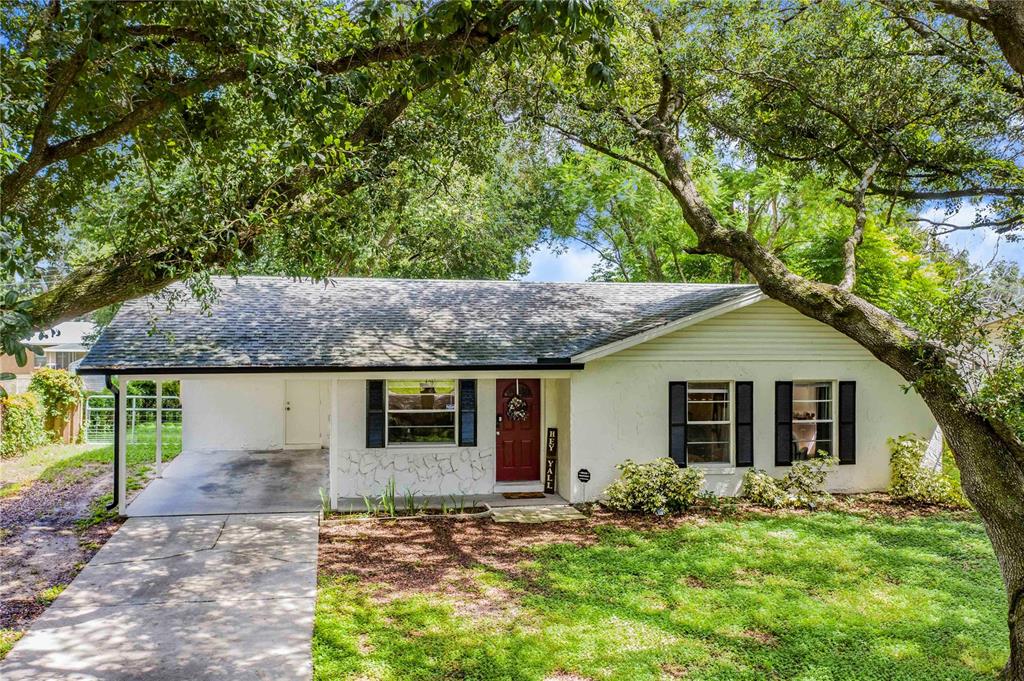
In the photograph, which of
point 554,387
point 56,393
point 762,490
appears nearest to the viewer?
point 762,490

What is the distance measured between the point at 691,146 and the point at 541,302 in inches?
199

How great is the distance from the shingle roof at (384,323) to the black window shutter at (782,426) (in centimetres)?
202

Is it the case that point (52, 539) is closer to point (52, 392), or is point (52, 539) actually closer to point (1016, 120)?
point (52, 392)

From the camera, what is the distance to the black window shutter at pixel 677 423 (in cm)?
1145

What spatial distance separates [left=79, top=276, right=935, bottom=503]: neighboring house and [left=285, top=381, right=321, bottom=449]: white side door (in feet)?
11.6

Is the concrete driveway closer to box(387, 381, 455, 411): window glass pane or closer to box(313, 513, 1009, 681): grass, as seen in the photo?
box(387, 381, 455, 411): window glass pane

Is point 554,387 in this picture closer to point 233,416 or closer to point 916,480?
point 916,480

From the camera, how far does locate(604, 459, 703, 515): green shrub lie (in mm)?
10734

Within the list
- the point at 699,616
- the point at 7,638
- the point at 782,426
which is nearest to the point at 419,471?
the point at 699,616

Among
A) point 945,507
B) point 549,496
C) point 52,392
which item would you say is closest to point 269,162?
point 549,496

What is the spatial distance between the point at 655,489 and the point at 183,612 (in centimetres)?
709

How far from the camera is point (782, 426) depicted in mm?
11781

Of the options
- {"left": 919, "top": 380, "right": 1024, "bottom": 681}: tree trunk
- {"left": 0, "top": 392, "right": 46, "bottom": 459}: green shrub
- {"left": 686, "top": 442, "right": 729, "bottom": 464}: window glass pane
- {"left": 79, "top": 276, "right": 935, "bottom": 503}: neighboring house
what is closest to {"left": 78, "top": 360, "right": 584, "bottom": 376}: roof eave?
{"left": 79, "top": 276, "right": 935, "bottom": 503}: neighboring house

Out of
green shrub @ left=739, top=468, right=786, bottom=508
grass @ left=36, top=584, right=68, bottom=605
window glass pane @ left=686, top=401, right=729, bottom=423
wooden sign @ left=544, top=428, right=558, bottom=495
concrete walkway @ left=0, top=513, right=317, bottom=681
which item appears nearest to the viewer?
concrete walkway @ left=0, top=513, right=317, bottom=681
